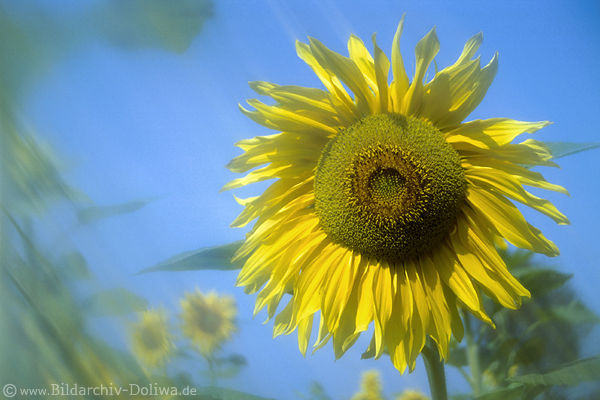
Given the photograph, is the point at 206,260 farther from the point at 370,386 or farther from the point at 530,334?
the point at 530,334

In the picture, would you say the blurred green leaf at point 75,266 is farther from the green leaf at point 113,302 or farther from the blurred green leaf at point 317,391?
the blurred green leaf at point 317,391

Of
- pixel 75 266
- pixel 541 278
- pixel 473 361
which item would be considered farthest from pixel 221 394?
pixel 541 278

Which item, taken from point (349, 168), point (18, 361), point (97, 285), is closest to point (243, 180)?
point (349, 168)

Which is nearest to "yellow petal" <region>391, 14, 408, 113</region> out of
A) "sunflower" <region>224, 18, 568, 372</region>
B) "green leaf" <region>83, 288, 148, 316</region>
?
"sunflower" <region>224, 18, 568, 372</region>

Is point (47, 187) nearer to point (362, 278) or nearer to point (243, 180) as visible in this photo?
point (243, 180)

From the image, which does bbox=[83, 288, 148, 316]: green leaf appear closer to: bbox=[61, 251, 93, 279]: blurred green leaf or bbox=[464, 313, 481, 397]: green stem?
bbox=[61, 251, 93, 279]: blurred green leaf
